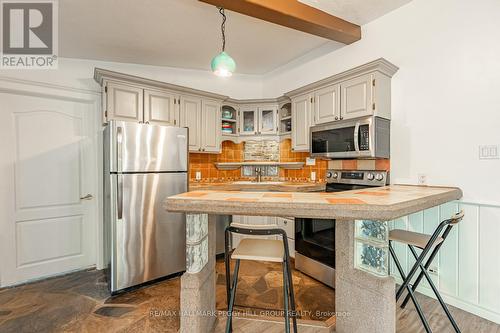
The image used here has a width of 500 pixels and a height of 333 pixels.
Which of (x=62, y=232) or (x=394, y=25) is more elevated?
(x=394, y=25)

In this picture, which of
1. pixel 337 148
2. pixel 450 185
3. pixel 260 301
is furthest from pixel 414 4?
pixel 260 301

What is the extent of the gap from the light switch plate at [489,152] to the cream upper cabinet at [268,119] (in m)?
2.30

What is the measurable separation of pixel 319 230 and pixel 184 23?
2.56 meters

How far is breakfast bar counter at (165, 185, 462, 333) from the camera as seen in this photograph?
117 cm

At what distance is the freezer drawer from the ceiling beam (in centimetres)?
173

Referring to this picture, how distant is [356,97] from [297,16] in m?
0.97

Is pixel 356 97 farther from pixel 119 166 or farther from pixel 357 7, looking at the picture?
pixel 119 166

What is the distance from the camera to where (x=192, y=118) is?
3.21 metres

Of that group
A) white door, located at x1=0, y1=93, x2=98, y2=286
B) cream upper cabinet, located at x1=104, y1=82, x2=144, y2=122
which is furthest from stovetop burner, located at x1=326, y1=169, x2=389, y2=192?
white door, located at x1=0, y1=93, x2=98, y2=286

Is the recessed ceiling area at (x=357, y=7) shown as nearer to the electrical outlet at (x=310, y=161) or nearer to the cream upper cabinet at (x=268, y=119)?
the cream upper cabinet at (x=268, y=119)

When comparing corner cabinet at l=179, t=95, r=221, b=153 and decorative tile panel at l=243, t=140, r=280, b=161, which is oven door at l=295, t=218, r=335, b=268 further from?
corner cabinet at l=179, t=95, r=221, b=153

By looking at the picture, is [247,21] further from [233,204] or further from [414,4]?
[233,204]

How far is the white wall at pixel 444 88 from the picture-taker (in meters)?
1.84

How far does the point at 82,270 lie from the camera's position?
2869mm
